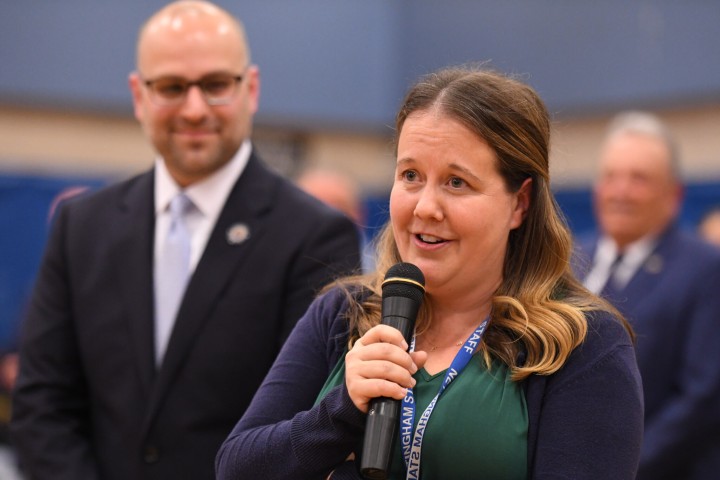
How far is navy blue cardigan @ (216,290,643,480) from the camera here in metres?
1.70

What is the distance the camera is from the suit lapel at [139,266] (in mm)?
2674

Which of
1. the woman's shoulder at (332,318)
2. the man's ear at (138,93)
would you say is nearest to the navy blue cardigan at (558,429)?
the woman's shoulder at (332,318)

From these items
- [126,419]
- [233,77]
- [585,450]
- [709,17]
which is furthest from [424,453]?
[709,17]

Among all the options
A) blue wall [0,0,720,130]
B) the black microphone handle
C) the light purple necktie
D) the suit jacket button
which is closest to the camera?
the black microphone handle

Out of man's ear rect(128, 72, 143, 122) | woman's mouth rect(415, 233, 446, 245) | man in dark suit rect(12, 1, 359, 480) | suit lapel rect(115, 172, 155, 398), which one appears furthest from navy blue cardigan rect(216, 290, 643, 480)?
man's ear rect(128, 72, 143, 122)

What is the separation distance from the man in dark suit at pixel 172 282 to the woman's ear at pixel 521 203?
66cm

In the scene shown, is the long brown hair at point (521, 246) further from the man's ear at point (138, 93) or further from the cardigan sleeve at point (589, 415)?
the man's ear at point (138, 93)

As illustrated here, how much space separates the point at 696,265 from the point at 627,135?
0.79m

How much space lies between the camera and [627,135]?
4359 millimetres

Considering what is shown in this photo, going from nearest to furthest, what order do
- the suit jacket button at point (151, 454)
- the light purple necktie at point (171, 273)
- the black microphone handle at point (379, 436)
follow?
1. the black microphone handle at point (379, 436)
2. the suit jacket button at point (151, 454)
3. the light purple necktie at point (171, 273)

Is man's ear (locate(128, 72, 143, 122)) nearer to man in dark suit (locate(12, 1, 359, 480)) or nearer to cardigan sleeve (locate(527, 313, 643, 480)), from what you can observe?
man in dark suit (locate(12, 1, 359, 480))

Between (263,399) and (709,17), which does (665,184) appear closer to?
(263,399)

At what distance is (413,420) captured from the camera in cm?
175

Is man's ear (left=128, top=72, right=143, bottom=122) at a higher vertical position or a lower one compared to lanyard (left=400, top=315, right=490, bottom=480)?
higher
